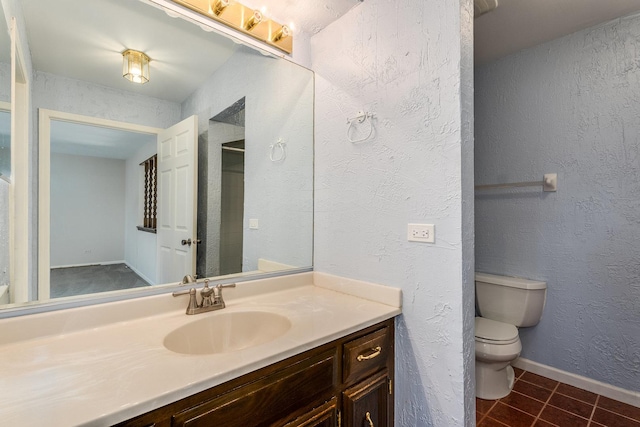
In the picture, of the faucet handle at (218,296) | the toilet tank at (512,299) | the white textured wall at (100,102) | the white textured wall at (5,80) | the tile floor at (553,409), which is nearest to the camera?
the white textured wall at (5,80)

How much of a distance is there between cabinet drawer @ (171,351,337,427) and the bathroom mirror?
2.02 ft

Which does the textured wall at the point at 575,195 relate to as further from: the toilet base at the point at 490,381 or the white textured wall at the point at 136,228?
the white textured wall at the point at 136,228

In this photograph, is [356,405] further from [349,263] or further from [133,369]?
[133,369]

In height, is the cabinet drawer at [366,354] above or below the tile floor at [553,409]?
above

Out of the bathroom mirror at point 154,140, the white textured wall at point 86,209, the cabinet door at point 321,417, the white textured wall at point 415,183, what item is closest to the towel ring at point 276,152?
the bathroom mirror at point 154,140

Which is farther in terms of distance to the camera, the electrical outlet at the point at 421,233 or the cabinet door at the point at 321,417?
the electrical outlet at the point at 421,233

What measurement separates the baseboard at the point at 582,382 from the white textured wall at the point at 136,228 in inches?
98.7

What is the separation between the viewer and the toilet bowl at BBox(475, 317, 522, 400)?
1788 millimetres

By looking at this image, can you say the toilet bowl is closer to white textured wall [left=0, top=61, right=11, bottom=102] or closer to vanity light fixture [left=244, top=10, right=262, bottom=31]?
vanity light fixture [left=244, top=10, right=262, bottom=31]

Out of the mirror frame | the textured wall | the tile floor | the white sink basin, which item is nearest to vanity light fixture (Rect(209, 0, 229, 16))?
the mirror frame

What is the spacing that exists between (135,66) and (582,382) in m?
3.04

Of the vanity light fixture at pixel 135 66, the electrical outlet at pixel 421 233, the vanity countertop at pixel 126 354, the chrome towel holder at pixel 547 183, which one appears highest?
the vanity light fixture at pixel 135 66

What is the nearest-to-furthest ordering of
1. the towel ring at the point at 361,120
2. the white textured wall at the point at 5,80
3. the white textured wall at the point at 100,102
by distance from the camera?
the white textured wall at the point at 5,80
the white textured wall at the point at 100,102
the towel ring at the point at 361,120

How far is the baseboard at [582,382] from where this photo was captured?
1.79 m
